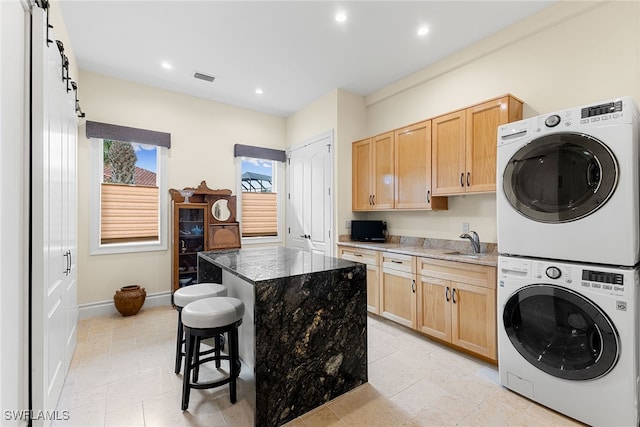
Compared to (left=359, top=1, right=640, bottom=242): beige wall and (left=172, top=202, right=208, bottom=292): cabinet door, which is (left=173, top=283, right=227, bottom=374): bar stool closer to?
(left=172, top=202, right=208, bottom=292): cabinet door

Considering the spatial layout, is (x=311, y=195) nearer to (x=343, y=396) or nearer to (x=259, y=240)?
(x=259, y=240)

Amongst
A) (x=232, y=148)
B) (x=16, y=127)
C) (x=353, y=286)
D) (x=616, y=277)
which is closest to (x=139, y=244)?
(x=232, y=148)

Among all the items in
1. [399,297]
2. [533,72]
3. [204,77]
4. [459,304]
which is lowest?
[399,297]

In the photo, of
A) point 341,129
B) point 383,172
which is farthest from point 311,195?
point 383,172

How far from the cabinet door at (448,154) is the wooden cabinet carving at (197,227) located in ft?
9.99

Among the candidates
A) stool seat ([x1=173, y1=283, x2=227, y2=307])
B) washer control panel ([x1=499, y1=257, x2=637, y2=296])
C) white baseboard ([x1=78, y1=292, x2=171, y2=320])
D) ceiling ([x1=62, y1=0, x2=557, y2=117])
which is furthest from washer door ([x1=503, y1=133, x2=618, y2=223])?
white baseboard ([x1=78, y1=292, x2=171, y2=320])

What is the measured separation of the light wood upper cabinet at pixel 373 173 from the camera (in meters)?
3.71

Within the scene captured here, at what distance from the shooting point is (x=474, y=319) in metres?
2.52

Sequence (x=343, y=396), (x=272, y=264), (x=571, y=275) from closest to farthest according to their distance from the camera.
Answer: (x=571, y=275), (x=343, y=396), (x=272, y=264)

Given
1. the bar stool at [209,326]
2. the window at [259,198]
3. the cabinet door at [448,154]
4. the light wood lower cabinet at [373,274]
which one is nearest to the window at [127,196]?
→ the window at [259,198]

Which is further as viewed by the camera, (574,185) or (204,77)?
(204,77)

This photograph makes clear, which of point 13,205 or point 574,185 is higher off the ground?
point 574,185

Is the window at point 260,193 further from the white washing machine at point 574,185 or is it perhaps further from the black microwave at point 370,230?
the white washing machine at point 574,185

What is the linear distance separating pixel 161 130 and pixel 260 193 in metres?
1.78
